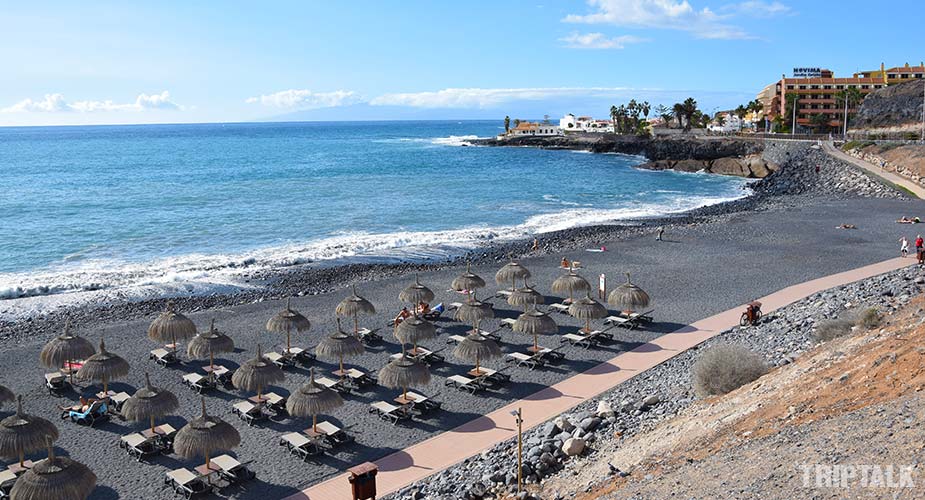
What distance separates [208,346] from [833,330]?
16.2 metres

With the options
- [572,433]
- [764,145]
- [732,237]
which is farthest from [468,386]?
[764,145]

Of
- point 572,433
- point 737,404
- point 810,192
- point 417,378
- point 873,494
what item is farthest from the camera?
point 810,192

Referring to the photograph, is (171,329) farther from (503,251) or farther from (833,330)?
(503,251)

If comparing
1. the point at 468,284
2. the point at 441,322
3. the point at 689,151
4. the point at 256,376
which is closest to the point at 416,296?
the point at 441,322

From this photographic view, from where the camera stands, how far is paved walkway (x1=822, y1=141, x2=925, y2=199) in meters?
49.1

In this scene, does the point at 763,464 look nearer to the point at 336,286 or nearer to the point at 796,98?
the point at 336,286

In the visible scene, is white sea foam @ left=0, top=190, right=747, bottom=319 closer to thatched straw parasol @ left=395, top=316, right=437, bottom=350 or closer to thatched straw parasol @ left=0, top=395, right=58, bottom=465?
thatched straw parasol @ left=395, top=316, right=437, bottom=350

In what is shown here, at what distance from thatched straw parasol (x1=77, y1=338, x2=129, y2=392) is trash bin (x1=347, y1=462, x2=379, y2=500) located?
8775mm

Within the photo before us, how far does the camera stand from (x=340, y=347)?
18656mm

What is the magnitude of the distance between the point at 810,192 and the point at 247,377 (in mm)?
51989

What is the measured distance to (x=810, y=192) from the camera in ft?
184

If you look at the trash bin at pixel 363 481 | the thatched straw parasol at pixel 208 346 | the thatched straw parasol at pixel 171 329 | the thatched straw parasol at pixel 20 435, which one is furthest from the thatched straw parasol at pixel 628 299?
the thatched straw parasol at pixel 20 435

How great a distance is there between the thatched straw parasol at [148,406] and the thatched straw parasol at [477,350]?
7108 millimetres

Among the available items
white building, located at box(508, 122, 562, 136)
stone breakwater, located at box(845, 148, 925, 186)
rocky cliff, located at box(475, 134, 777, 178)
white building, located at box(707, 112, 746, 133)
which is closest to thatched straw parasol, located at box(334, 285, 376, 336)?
stone breakwater, located at box(845, 148, 925, 186)
